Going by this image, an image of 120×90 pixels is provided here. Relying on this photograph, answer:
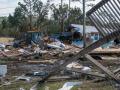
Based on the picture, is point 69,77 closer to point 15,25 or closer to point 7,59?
point 7,59

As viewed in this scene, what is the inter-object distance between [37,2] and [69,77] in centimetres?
6977

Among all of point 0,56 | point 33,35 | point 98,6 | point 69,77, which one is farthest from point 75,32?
point 98,6

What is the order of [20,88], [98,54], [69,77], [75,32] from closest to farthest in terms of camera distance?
1. [20,88]
2. [69,77]
3. [98,54]
4. [75,32]

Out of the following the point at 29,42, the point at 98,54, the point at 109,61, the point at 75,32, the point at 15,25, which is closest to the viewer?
the point at 109,61

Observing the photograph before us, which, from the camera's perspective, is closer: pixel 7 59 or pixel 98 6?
pixel 98 6

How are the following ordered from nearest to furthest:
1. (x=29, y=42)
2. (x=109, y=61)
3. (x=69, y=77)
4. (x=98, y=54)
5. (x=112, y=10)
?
1. (x=112, y=10)
2. (x=69, y=77)
3. (x=109, y=61)
4. (x=98, y=54)
5. (x=29, y=42)

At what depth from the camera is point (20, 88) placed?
11844mm

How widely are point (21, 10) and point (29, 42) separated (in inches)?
1505

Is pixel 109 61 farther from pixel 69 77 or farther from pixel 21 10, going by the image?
pixel 21 10

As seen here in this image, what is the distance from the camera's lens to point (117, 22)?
761 cm

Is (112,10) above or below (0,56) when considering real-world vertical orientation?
above

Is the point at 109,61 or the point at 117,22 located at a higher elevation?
the point at 117,22

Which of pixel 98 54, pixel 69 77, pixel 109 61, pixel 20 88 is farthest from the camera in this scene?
pixel 98 54

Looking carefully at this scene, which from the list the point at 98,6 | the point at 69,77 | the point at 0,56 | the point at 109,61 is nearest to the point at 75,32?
the point at 0,56
